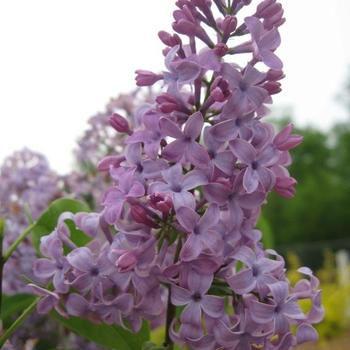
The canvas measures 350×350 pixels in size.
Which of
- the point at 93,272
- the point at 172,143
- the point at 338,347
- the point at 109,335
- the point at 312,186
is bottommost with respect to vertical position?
the point at 312,186

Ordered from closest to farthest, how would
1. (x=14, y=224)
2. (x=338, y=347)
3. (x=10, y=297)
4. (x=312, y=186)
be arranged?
(x=10, y=297) → (x=14, y=224) → (x=338, y=347) → (x=312, y=186)

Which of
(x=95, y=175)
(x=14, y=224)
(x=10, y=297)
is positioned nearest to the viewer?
(x=10, y=297)

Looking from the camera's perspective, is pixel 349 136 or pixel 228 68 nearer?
pixel 228 68

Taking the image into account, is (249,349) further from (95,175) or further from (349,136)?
(349,136)

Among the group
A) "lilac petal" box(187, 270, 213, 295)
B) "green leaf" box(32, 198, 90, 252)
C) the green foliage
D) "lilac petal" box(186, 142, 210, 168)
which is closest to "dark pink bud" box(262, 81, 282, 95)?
"lilac petal" box(186, 142, 210, 168)

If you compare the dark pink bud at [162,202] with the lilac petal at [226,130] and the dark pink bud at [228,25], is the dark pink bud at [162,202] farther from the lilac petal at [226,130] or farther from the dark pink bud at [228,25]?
the dark pink bud at [228,25]

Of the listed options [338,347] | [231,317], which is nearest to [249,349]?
[231,317]
